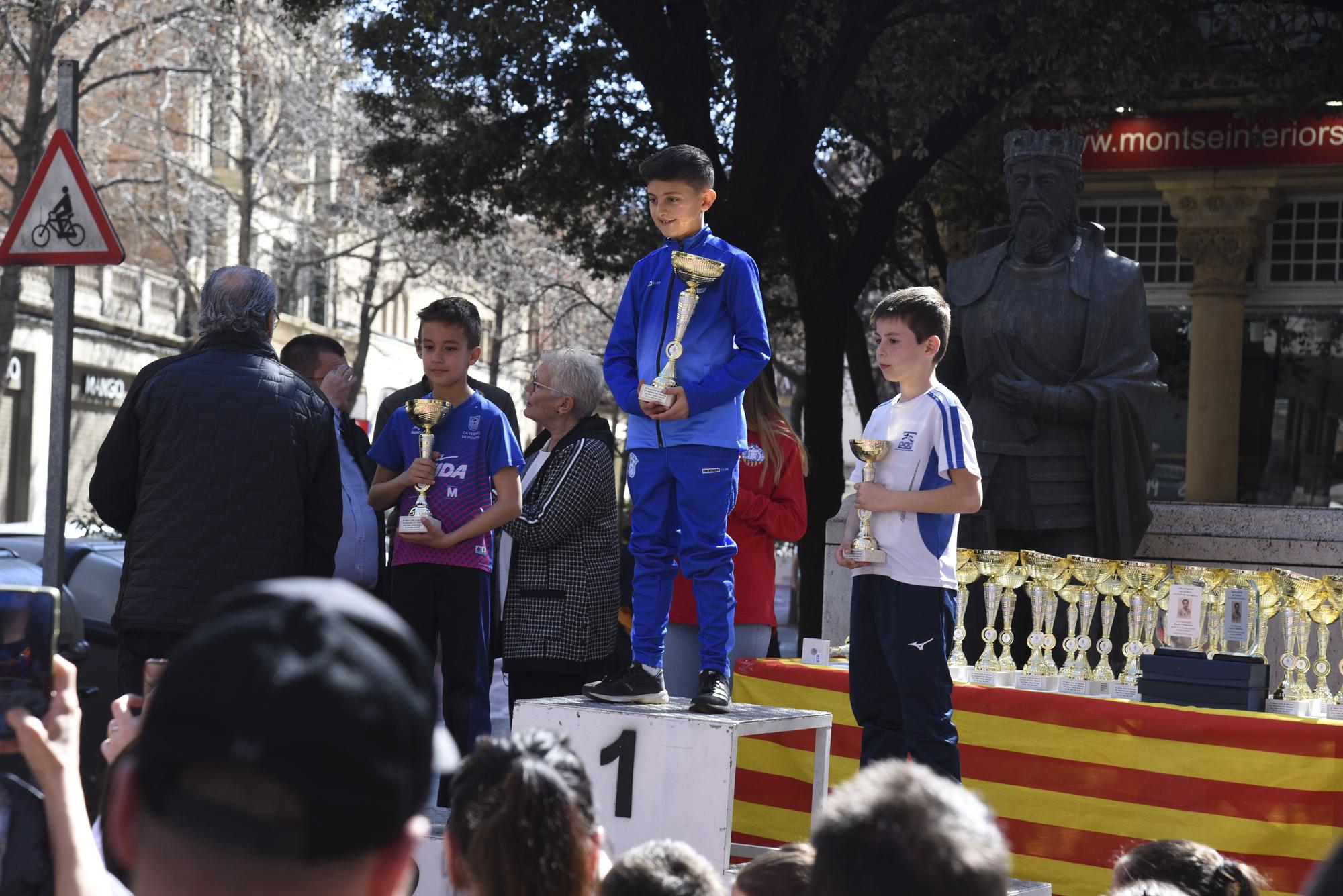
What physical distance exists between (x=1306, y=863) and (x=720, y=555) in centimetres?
218

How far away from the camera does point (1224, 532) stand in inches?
314

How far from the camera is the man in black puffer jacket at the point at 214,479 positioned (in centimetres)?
488

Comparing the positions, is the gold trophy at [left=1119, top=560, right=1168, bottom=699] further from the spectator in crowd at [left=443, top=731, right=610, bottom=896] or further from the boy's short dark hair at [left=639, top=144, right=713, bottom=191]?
the spectator in crowd at [left=443, top=731, right=610, bottom=896]

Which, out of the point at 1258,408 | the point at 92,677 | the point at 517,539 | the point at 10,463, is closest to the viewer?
the point at 517,539

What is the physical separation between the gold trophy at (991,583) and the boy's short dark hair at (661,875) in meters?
4.07

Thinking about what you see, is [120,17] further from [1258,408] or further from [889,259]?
[1258,408]

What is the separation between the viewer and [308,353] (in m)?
6.88

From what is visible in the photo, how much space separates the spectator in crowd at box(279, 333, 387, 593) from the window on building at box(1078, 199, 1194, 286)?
553 inches

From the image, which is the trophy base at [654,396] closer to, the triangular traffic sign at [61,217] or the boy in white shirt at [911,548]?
the boy in white shirt at [911,548]

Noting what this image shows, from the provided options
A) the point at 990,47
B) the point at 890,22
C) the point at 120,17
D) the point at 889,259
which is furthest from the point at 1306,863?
the point at 120,17

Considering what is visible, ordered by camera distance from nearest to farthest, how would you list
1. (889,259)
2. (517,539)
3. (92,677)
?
(517,539)
(92,677)
(889,259)

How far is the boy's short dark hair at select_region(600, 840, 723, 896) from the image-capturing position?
253 centimetres

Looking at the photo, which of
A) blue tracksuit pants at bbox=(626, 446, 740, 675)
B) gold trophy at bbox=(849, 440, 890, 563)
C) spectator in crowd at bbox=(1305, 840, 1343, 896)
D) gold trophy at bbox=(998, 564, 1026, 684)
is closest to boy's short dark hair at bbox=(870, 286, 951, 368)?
gold trophy at bbox=(849, 440, 890, 563)

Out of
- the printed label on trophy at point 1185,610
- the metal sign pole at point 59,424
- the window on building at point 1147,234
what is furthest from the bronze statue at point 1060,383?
the window on building at point 1147,234
